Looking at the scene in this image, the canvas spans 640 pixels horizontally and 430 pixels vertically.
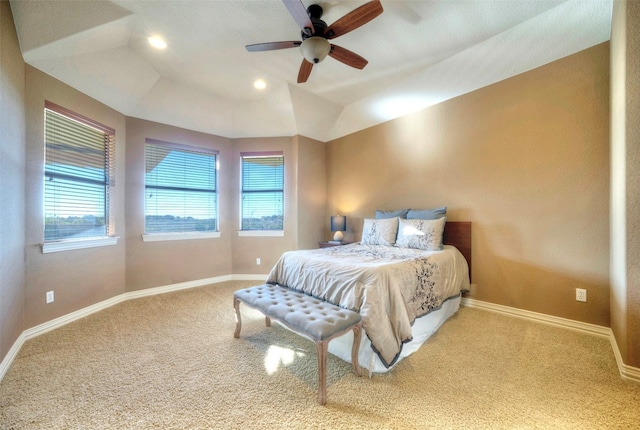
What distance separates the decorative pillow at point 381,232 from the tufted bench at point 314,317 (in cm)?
149

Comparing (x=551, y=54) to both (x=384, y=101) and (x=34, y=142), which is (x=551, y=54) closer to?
(x=384, y=101)

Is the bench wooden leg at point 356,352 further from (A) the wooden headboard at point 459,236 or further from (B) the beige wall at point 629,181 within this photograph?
(A) the wooden headboard at point 459,236

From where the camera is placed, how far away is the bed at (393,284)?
1784mm

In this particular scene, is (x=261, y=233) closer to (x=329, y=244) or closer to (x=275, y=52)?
(x=329, y=244)

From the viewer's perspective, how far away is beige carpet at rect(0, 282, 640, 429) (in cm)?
139

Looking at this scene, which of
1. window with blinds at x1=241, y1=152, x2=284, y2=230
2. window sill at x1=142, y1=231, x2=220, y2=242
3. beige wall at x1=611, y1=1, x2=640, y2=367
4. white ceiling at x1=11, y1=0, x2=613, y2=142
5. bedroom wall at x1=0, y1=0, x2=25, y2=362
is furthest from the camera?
window with blinds at x1=241, y1=152, x2=284, y2=230

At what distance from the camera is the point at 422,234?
9.69ft

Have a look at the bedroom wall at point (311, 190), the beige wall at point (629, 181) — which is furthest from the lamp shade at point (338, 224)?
the beige wall at point (629, 181)

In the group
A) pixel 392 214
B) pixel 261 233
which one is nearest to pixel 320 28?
pixel 392 214

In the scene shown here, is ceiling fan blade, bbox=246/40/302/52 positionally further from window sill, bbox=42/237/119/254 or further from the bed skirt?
window sill, bbox=42/237/119/254

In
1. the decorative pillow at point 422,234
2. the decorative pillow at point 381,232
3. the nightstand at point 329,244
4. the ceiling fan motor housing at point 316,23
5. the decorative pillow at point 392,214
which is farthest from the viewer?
the nightstand at point 329,244

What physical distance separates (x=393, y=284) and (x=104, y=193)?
365 cm

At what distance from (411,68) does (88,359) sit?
14.0 feet

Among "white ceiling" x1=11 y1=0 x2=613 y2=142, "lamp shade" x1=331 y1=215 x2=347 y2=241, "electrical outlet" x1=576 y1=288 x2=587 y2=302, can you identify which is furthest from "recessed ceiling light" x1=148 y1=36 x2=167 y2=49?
"electrical outlet" x1=576 y1=288 x2=587 y2=302
